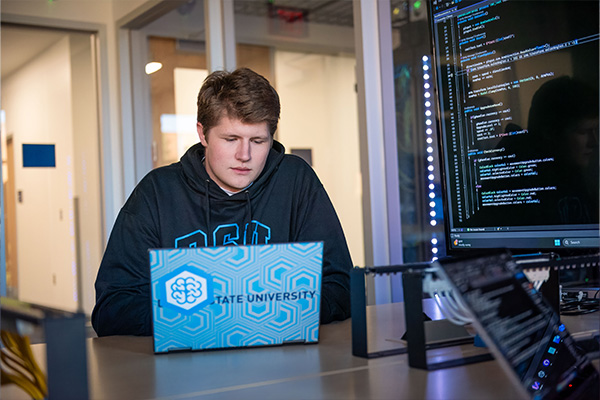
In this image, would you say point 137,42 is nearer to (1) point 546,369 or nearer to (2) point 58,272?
(2) point 58,272

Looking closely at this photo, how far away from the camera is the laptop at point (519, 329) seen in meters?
0.67

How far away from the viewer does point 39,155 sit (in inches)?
182

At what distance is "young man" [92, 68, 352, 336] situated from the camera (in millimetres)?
1710

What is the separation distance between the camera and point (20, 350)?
74 cm

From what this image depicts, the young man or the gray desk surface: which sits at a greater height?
the young man

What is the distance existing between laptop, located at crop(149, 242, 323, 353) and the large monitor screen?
43cm

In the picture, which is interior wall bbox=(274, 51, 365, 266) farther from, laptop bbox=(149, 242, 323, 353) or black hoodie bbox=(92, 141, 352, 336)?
laptop bbox=(149, 242, 323, 353)

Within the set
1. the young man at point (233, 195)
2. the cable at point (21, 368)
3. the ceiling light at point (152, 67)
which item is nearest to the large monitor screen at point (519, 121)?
the young man at point (233, 195)

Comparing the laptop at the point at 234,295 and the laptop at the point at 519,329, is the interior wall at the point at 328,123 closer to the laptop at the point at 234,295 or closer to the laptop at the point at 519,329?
the laptop at the point at 234,295

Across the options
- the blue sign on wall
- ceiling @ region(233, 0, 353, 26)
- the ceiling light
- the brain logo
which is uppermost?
Result: ceiling @ region(233, 0, 353, 26)

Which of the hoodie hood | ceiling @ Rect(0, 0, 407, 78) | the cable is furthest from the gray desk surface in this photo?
ceiling @ Rect(0, 0, 407, 78)

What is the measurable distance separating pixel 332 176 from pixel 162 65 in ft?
5.67

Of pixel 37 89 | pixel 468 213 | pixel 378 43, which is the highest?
pixel 37 89

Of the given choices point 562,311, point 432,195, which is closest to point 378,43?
point 432,195
